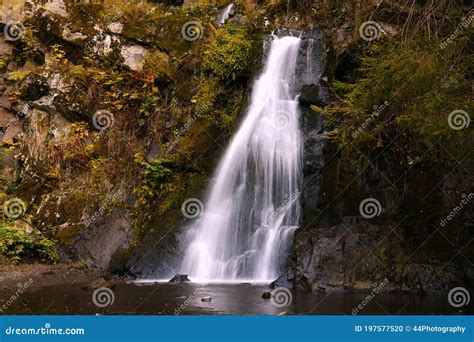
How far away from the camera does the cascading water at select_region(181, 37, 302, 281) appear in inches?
442

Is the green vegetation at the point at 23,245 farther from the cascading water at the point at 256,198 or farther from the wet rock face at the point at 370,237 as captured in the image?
the wet rock face at the point at 370,237

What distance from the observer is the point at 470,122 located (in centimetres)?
859

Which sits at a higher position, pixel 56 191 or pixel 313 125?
pixel 313 125

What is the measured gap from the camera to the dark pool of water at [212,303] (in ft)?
25.4

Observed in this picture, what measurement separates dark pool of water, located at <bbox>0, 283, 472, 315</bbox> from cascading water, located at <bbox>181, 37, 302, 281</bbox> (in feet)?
3.99

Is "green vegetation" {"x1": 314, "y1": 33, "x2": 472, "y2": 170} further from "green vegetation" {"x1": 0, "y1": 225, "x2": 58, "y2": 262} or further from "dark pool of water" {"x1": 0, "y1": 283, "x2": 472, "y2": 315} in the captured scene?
"green vegetation" {"x1": 0, "y1": 225, "x2": 58, "y2": 262}

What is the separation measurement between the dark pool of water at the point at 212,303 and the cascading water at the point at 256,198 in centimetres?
121

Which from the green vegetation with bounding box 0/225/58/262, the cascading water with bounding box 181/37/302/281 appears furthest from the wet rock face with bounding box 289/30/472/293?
the green vegetation with bounding box 0/225/58/262

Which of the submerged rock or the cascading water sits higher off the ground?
the submerged rock

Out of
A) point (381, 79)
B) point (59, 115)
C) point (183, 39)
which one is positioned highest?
point (183, 39)

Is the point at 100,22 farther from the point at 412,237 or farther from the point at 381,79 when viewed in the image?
the point at 412,237

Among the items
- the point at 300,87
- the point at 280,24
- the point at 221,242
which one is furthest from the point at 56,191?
the point at 280,24

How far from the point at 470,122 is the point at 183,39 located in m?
9.53

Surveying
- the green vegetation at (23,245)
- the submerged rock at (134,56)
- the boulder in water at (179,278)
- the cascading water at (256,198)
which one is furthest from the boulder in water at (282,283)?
the submerged rock at (134,56)
